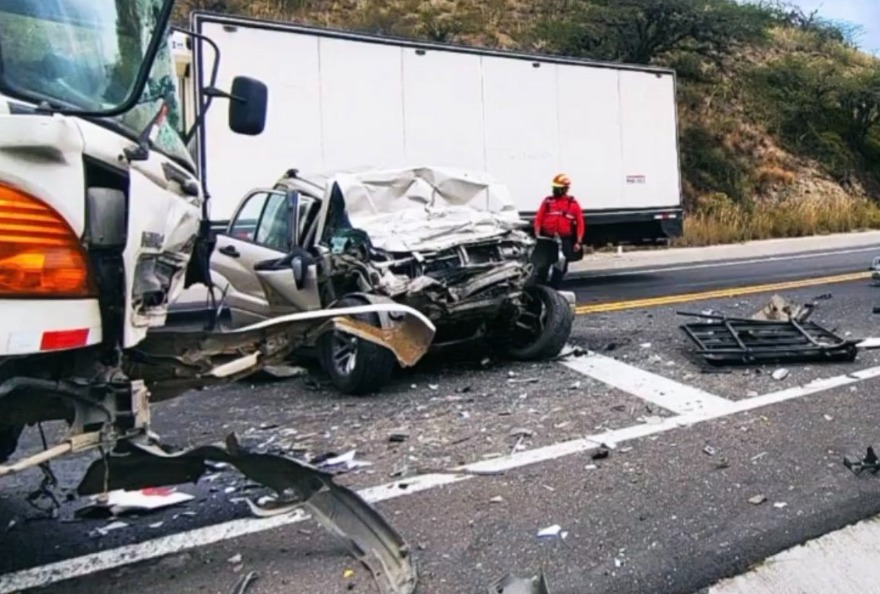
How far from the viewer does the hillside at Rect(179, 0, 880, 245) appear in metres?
28.3

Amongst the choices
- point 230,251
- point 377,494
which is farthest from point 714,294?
point 377,494

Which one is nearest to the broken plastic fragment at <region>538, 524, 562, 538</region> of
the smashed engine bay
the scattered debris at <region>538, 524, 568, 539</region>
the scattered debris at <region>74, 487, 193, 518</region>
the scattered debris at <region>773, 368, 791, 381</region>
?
the scattered debris at <region>538, 524, 568, 539</region>

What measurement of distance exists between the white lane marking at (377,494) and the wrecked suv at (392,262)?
167 centimetres

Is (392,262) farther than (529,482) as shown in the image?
Yes

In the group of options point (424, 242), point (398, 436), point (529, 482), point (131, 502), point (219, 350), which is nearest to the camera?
point (219, 350)

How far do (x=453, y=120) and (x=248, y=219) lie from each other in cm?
506

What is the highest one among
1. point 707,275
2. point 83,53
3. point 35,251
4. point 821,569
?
point 83,53

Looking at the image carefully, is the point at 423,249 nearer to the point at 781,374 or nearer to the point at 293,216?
the point at 293,216

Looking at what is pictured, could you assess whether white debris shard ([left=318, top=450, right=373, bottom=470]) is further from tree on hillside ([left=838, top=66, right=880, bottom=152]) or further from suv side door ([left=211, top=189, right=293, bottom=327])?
tree on hillside ([left=838, top=66, right=880, bottom=152])

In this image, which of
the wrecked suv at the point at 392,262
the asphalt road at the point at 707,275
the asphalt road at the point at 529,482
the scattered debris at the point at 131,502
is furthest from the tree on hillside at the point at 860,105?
the scattered debris at the point at 131,502

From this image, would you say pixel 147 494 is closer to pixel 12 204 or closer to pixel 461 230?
pixel 12 204

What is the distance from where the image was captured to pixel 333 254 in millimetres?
6574

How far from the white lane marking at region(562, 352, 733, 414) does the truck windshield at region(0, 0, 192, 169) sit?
3.92 meters

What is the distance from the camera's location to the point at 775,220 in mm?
23938
